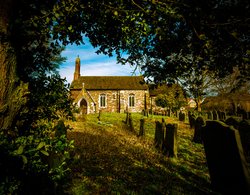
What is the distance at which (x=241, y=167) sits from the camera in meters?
3.11

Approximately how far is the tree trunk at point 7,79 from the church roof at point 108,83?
34709mm

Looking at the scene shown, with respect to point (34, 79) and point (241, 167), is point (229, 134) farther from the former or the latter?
point (34, 79)

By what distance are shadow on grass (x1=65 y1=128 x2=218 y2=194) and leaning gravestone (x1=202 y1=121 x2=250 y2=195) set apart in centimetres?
74

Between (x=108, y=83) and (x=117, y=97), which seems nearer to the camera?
(x=117, y=97)

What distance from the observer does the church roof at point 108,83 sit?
126 feet

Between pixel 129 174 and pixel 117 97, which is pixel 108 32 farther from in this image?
pixel 117 97

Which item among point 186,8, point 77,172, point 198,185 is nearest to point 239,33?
point 186,8

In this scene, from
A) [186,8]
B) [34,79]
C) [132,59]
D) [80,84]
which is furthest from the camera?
[80,84]

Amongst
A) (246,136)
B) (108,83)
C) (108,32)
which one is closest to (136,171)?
(108,32)

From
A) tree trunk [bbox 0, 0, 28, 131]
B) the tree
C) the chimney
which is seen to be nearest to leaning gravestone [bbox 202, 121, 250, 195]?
the tree

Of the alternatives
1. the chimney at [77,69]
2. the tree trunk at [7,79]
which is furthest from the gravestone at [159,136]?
the chimney at [77,69]

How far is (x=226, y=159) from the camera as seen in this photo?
11.6 ft

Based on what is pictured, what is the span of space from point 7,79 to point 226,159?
163 inches

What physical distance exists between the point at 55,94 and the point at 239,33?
12.5 ft
